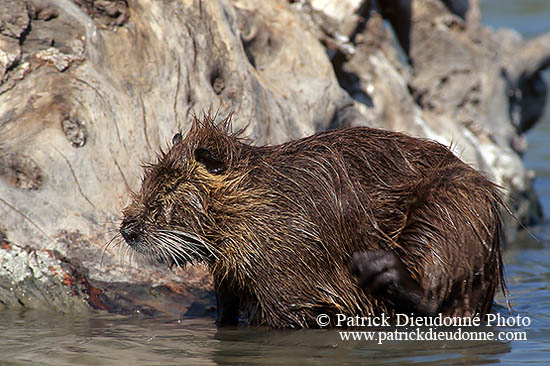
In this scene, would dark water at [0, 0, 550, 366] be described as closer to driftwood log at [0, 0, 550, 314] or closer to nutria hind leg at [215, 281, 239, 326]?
nutria hind leg at [215, 281, 239, 326]

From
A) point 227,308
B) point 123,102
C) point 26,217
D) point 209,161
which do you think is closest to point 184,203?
point 209,161

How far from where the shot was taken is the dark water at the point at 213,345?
396 centimetres

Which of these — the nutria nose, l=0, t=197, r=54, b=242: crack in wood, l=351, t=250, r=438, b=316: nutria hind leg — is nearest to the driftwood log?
l=0, t=197, r=54, b=242: crack in wood

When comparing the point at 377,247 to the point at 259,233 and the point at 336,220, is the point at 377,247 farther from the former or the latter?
the point at 259,233

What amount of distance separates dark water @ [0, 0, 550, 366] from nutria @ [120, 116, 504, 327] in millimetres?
236

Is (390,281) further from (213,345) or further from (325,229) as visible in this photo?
(213,345)

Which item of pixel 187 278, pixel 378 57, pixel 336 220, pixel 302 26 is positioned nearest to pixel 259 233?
pixel 336 220

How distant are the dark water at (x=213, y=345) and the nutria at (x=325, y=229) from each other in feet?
0.77

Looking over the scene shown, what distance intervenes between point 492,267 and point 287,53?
9.94 feet

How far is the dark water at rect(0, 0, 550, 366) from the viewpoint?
396 cm

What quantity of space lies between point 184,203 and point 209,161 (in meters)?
0.27

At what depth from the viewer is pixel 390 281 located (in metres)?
4.38

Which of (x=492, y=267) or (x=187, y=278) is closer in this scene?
(x=492, y=267)

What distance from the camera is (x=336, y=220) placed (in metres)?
4.42
